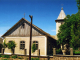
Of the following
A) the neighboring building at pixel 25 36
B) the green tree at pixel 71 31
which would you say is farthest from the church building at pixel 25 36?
the green tree at pixel 71 31

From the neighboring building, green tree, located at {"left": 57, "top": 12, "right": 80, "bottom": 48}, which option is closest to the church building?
the neighboring building

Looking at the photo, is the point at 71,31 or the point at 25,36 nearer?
the point at 71,31

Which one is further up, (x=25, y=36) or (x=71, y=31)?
(x=71, y=31)

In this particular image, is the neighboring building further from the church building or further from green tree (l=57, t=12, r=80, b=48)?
green tree (l=57, t=12, r=80, b=48)

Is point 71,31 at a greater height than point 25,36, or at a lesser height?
greater

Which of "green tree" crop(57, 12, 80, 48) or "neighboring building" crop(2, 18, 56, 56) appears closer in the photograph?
"green tree" crop(57, 12, 80, 48)

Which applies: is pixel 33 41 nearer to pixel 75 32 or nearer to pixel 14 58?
pixel 14 58

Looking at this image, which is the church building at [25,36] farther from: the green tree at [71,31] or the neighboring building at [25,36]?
the green tree at [71,31]

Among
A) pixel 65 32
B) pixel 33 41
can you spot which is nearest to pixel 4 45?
pixel 33 41

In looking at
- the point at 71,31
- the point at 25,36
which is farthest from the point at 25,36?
the point at 71,31

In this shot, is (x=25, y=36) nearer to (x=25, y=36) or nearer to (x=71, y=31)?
(x=25, y=36)

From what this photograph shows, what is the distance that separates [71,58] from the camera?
52.0 ft

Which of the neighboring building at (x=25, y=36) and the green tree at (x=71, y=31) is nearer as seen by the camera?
the green tree at (x=71, y=31)

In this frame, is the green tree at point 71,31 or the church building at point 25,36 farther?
the church building at point 25,36
